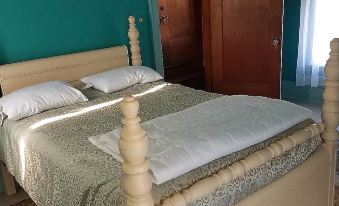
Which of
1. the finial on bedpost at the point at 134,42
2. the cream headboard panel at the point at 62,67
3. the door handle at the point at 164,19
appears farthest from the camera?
the door handle at the point at 164,19

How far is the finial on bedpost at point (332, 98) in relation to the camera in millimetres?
1744

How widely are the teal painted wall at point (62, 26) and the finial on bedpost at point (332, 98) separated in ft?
6.89

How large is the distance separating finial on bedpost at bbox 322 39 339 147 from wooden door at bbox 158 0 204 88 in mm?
3481

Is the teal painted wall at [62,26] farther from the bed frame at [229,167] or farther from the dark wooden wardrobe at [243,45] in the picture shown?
the dark wooden wardrobe at [243,45]

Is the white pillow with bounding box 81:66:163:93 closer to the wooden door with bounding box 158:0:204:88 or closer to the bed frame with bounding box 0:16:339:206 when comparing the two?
the bed frame with bounding box 0:16:339:206

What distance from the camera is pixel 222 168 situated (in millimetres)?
1456

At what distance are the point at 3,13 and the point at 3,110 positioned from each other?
2.70ft

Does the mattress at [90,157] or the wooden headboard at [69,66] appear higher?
the wooden headboard at [69,66]

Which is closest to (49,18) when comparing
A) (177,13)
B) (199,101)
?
(199,101)

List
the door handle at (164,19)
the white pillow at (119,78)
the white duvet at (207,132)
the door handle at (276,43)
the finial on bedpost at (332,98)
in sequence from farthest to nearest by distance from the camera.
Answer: the door handle at (164,19), the door handle at (276,43), the white pillow at (119,78), the finial on bedpost at (332,98), the white duvet at (207,132)

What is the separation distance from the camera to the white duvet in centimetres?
140

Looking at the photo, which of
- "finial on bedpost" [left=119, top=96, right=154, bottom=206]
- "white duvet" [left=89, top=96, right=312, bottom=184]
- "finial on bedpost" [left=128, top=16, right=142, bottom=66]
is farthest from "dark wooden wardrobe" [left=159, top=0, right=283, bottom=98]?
"finial on bedpost" [left=119, top=96, right=154, bottom=206]

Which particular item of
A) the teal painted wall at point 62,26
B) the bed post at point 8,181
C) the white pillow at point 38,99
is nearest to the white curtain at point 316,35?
the teal painted wall at point 62,26

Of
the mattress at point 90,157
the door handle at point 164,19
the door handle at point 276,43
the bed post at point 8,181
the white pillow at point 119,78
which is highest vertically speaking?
the door handle at point 164,19
